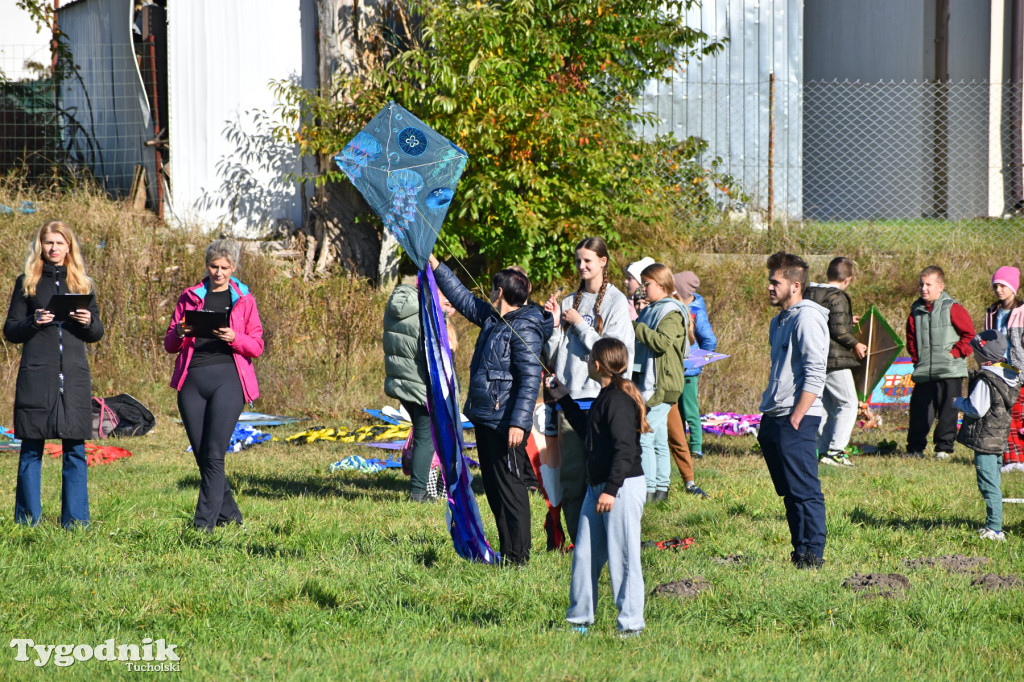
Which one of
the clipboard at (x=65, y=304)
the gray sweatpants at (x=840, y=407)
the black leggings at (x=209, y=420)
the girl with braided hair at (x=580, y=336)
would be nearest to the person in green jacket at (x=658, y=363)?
the girl with braided hair at (x=580, y=336)

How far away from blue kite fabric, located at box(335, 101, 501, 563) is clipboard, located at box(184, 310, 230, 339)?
1281 millimetres

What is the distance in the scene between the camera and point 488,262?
13883 mm

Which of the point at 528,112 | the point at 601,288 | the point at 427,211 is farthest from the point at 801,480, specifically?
the point at 528,112

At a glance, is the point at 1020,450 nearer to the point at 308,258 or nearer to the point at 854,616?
the point at 854,616

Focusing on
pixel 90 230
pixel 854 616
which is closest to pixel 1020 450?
pixel 854 616

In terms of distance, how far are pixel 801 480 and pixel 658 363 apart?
2075 millimetres

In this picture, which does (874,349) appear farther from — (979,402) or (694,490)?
(979,402)

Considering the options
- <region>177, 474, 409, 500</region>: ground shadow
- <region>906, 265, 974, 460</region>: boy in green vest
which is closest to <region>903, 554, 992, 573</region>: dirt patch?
<region>177, 474, 409, 500</region>: ground shadow

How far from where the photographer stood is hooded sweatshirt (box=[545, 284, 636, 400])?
5.79 m

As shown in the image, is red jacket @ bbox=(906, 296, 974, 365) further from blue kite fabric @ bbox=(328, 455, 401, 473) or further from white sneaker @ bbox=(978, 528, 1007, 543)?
blue kite fabric @ bbox=(328, 455, 401, 473)

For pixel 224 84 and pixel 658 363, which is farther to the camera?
pixel 224 84

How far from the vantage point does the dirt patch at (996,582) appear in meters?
4.89

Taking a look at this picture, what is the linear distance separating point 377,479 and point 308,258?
22.4 feet

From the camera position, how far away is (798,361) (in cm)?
541
